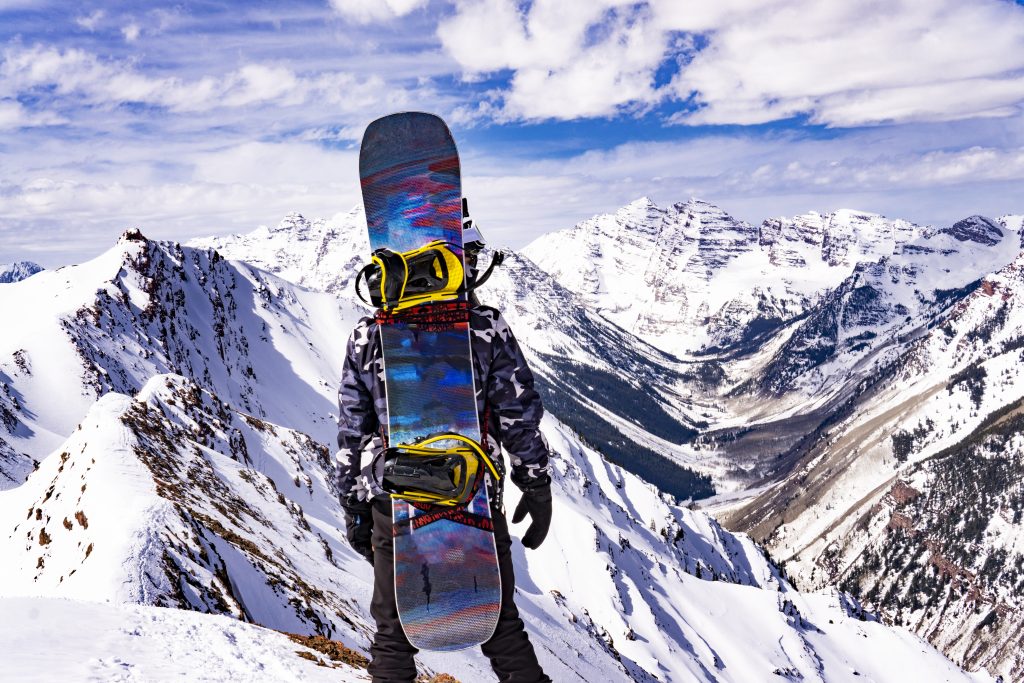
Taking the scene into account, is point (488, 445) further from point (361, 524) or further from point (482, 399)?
point (361, 524)

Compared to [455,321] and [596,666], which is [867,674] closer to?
[596,666]

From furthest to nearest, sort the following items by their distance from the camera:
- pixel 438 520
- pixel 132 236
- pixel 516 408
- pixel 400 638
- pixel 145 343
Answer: pixel 132 236, pixel 145 343, pixel 516 408, pixel 438 520, pixel 400 638

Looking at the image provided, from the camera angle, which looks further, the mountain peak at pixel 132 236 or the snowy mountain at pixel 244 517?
the mountain peak at pixel 132 236

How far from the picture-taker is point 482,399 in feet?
26.3

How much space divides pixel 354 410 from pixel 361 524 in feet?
4.88

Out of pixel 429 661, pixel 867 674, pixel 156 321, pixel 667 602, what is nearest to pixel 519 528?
pixel 667 602

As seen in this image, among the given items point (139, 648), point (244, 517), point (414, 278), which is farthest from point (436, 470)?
point (244, 517)

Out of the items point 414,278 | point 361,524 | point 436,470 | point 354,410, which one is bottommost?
point 361,524

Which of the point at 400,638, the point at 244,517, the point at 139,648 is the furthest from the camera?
the point at 244,517

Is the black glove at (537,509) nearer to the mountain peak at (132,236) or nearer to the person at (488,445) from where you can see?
the person at (488,445)

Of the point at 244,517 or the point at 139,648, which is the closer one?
the point at 139,648

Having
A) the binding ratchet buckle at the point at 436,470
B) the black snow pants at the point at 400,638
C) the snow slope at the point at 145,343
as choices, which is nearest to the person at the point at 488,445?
the black snow pants at the point at 400,638

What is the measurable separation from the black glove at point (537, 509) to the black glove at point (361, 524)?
1842 millimetres

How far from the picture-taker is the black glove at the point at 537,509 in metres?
8.00
